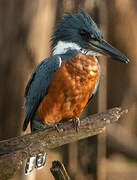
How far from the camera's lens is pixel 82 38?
7.34ft

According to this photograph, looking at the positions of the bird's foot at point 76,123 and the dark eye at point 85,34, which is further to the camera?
the dark eye at point 85,34

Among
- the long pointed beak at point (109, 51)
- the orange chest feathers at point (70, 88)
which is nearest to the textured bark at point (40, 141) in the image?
the orange chest feathers at point (70, 88)

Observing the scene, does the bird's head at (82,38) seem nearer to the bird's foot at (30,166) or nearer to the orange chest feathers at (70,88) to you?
the orange chest feathers at (70,88)

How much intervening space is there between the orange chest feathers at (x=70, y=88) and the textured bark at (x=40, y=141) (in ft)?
0.45

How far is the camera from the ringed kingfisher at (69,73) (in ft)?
7.05

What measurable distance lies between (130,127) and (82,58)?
2.05 m

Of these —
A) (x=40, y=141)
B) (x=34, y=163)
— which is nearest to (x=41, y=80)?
(x=34, y=163)

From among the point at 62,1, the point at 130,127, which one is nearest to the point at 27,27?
the point at 62,1

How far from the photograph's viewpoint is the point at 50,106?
2.19m

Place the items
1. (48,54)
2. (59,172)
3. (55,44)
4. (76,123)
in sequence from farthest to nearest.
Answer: (48,54) < (55,44) < (76,123) < (59,172)

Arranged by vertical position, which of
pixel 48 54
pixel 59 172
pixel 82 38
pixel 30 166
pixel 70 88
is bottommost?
pixel 30 166

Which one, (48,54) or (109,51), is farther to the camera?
(48,54)

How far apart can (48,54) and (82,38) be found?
0.97 m

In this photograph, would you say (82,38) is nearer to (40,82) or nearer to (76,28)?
(76,28)
